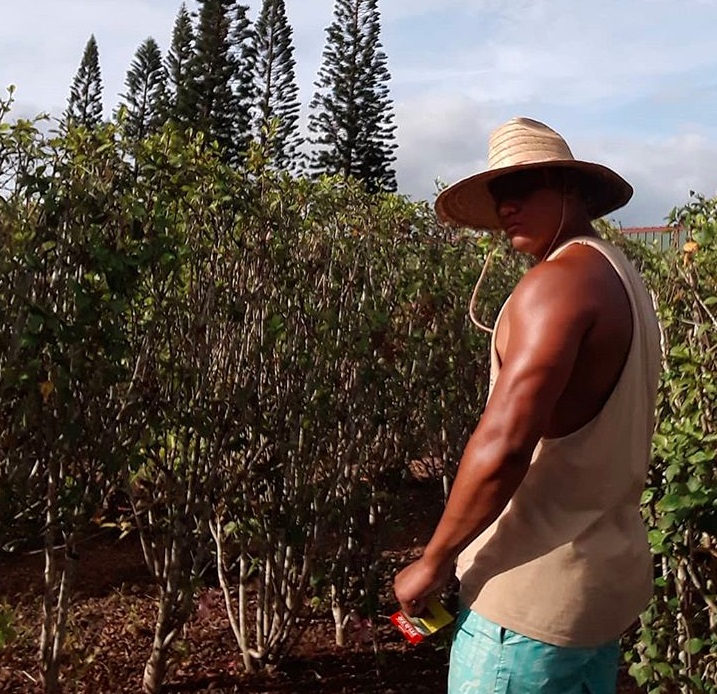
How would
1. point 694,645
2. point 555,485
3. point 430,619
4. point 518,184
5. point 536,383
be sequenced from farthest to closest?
point 694,645 < point 518,184 < point 430,619 < point 555,485 < point 536,383

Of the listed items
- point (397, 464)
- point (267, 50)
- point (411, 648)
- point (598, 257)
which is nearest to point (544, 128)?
point (598, 257)

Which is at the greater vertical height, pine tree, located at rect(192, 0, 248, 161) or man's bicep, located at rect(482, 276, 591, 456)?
pine tree, located at rect(192, 0, 248, 161)

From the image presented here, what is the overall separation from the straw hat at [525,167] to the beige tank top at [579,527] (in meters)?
0.20

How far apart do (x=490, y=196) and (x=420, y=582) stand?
0.91 meters

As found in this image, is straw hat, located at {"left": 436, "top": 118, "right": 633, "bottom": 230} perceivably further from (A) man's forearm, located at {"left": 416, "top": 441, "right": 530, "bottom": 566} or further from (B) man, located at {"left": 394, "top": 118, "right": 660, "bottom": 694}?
(A) man's forearm, located at {"left": 416, "top": 441, "right": 530, "bottom": 566}

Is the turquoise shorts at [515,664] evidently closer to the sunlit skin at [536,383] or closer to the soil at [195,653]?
the sunlit skin at [536,383]

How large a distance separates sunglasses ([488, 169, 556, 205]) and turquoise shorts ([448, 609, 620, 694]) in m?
0.89

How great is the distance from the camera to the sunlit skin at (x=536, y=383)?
1750 mm

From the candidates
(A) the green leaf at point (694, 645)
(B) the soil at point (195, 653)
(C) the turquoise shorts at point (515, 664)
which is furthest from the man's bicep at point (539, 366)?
(B) the soil at point (195, 653)

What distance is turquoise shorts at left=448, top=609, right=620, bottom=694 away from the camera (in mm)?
1881

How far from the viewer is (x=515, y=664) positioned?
1.88 metres

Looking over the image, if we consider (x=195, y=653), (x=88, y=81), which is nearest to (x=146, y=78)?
(x=88, y=81)

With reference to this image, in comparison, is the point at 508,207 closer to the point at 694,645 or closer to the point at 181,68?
the point at 694,645

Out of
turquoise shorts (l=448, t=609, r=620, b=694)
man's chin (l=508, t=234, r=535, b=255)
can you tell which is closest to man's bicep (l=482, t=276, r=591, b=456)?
man's chin (l=508, t=234, r=535, b=255)
